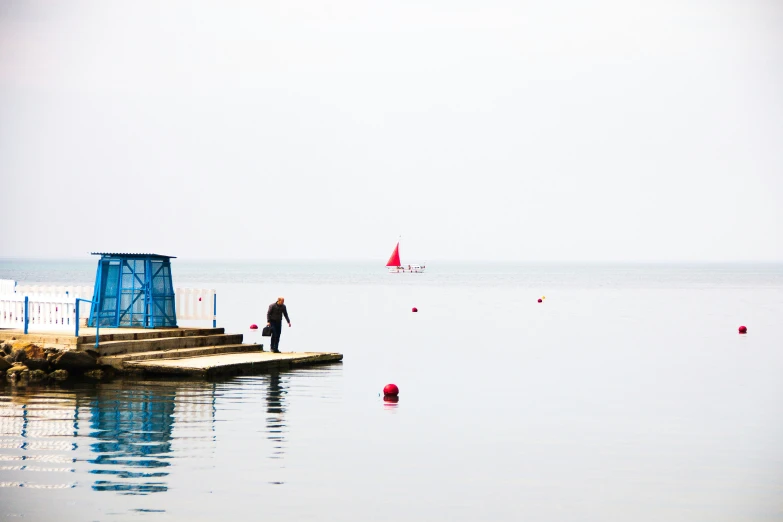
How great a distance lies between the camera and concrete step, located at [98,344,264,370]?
26223 millimetres

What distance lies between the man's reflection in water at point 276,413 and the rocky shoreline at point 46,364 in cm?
441

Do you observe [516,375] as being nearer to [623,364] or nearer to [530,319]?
[623,364]

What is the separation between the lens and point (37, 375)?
85.3ft

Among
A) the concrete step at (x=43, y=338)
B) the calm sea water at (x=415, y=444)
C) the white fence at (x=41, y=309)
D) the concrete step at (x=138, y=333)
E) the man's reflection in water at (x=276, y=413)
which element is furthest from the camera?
the white fence at (x=41, y=309)

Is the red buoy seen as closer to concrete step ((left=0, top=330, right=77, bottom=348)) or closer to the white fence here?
concrete step ((left=0, top=330, right=77, bottom=348))

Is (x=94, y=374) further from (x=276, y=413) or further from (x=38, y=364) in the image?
(x=276, y=413)

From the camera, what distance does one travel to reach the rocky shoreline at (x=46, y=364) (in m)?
25.9

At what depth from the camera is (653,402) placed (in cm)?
2548

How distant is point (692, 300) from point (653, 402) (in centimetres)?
6969

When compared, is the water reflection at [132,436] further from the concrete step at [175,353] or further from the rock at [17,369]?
the rock at [17,369]

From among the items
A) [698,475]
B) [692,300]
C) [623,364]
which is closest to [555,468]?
[698,475]

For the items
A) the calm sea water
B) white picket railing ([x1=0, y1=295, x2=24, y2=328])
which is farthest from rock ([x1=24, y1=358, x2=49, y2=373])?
white picket railing ([x1=0, y1=295, x2=24, y2=328])

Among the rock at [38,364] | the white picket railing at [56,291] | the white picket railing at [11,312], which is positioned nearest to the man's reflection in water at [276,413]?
the rock at [38,364]

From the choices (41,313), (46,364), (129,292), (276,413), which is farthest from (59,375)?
(276,413)
